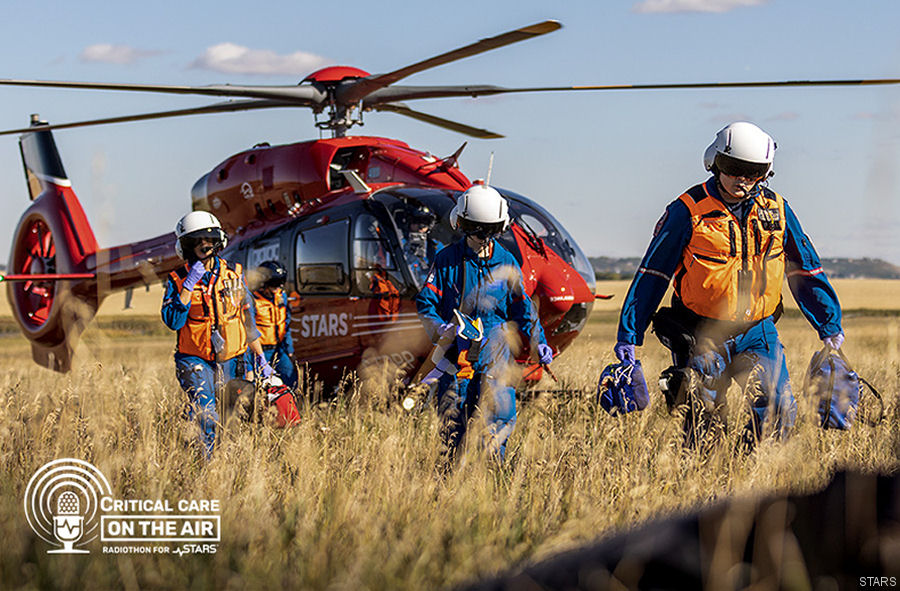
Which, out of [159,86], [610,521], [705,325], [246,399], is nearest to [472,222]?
[705,325]

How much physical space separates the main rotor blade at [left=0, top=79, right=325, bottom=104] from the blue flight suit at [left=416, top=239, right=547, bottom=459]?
290 centimetres

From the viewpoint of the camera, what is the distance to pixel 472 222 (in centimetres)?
549

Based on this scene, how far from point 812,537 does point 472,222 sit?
4189 millimetres

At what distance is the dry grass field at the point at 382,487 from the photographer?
9.70 feet

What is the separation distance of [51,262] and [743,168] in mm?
10845

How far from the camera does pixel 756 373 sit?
479cm

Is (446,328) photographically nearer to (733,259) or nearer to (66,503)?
(733,259)

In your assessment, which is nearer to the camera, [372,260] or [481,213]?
[481,213]

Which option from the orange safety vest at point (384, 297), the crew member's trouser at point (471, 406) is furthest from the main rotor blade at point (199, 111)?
the crew member's trouser at point (471, 406)

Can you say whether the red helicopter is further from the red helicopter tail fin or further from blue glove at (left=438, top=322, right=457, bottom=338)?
the red helicopter tail fin

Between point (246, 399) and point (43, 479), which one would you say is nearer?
point (43, 479)

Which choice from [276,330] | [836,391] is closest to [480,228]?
[836,391]

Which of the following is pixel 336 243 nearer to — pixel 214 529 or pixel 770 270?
pixel 770 270

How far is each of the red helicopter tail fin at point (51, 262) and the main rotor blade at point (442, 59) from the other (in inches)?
204
